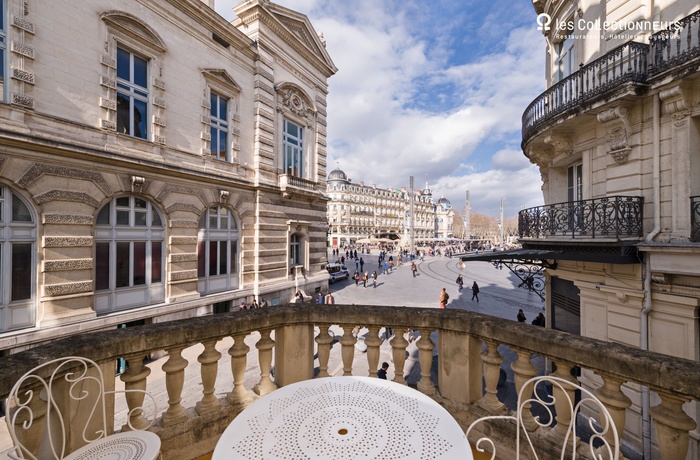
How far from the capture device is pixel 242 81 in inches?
577

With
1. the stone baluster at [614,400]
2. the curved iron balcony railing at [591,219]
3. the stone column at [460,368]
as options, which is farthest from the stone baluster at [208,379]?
the curved iron balcony railing at [591,219]

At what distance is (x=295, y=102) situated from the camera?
17.6 meters

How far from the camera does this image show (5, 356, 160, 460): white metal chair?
1803 millimetres

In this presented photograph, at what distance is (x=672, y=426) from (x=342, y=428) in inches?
80.0

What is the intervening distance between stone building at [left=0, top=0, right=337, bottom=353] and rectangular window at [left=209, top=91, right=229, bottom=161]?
67 mm

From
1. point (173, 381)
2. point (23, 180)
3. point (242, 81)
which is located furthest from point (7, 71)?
point (173, 381)

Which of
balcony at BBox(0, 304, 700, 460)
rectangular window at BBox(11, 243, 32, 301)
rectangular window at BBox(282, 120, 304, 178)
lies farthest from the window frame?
balcony at BBox(0, 304, 700, 460)

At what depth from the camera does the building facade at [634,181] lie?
5.59 metres

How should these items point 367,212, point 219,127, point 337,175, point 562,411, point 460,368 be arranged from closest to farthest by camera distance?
point 562,411 < point 460,368 < point 219,127 < point 337,175 < point 367,212

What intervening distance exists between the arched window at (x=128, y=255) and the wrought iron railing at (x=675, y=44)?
1434 cm

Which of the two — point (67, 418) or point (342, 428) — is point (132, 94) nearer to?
point (67, 418)

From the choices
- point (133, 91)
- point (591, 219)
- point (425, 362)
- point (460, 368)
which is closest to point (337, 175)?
point (133, 91)

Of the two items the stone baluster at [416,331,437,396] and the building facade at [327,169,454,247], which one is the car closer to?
the stone baluster at [416,331,437,396]

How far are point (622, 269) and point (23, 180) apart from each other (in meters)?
14.6
